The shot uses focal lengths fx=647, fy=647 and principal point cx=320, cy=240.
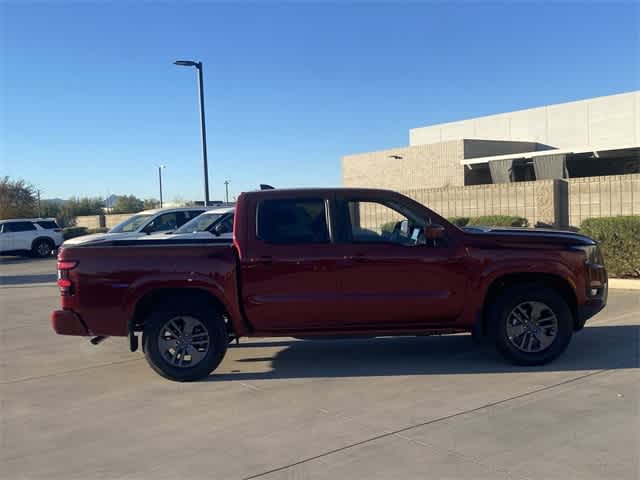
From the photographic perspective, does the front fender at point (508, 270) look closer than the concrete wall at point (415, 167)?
Yes

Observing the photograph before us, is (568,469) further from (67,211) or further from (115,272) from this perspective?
(67,211)

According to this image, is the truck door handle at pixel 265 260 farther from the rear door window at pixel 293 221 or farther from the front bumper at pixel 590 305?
the front bumper at pixel 590 305

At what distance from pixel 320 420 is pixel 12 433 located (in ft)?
8.36

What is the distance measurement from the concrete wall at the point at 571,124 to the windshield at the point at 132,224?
106 feet

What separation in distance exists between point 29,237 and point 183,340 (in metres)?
24.2

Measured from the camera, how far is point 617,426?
196 inches

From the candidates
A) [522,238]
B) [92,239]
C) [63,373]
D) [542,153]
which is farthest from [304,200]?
[542,153]

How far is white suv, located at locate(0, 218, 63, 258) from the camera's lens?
27.9 meters

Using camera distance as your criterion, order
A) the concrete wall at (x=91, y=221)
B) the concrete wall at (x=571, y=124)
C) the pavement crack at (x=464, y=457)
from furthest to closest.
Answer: the concrete wall at (x=91, y=221) < the concrete wall at (x=571, y=124) < the pavement crack at (x=464, y=457)

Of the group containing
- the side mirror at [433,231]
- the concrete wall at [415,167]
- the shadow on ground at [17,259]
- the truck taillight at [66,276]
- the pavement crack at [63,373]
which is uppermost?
the concrete wall at [415,167]

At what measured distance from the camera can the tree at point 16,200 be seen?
148 feet

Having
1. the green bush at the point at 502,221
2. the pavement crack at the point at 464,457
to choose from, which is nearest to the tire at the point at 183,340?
the pavement crack at the point at 464,457

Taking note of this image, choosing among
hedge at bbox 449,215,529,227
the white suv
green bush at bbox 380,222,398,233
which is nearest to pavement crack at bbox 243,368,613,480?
green bush at bbox 380,222,398,233

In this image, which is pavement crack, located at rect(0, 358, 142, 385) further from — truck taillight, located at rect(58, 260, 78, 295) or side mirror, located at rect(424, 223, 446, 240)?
side mirror, located at rect(424, 223, 446, 240)
